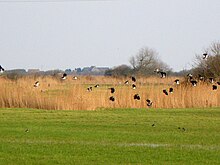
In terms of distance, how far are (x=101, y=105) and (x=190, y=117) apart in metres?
7.83

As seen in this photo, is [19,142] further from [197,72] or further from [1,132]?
[197,72]

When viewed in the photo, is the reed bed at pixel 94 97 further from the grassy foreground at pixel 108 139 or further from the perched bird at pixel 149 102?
the grassy foreground at pixel 108 139

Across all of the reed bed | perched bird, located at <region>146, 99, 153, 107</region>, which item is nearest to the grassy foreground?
the reed bed

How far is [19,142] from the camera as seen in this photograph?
15.9 metres

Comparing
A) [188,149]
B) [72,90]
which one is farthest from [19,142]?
[72,90]

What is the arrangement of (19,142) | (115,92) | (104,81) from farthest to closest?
(104,81)
(115,92)
(19,142)

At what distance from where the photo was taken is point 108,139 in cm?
1680

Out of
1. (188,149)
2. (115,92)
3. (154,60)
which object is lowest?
(188,149)

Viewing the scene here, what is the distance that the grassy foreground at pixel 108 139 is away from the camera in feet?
42.9

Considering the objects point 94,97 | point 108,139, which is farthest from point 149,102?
point 108,139

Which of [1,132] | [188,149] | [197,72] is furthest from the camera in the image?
[197,72]

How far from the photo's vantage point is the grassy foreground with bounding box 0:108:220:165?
13080 mm

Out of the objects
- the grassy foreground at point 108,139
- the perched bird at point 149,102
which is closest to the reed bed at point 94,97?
the perched bird at point 149,102

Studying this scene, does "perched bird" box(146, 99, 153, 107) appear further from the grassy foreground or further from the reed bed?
the grassy foreground
